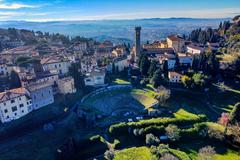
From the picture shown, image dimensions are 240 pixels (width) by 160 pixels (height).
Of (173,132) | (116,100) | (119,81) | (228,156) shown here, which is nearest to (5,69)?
(116,100)

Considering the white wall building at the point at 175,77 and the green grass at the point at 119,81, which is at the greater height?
the white wall building at the point at 175,77

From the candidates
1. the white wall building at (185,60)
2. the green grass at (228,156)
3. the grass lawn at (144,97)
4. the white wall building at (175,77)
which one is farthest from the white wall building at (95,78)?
the green grass at (228,156)

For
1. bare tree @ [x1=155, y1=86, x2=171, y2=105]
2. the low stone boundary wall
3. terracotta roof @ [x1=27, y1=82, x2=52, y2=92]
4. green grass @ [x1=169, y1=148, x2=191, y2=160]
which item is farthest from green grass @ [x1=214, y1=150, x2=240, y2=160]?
terracotta roof @ [x1=27, y1=82, x2=52, y2=92]

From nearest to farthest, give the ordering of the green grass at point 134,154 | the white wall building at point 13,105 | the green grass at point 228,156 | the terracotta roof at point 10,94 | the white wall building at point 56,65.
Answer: the green grass at point 134,154 < the green grass at point 228,156 < the white wall building at point 13,105 < the terracotta roof at point 10,94 < the white wall building at point 56,65

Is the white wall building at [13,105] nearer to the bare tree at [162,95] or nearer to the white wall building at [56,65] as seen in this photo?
the white wall building at [56,65]

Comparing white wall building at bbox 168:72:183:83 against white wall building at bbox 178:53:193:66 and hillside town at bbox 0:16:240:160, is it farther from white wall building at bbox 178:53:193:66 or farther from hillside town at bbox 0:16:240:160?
white wall building at bbox 178:53:193:66

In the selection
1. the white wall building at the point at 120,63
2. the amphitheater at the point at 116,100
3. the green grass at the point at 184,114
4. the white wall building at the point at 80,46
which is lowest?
the green grass at the point at 184,114

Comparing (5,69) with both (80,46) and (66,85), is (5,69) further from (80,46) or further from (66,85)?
(80,46)

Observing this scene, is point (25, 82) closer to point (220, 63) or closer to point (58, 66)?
point (58, 66)
